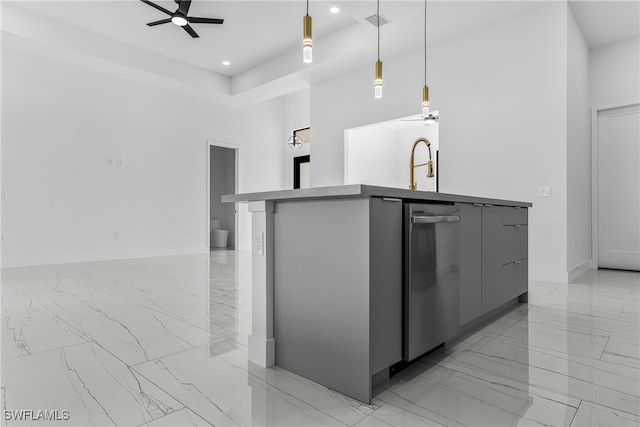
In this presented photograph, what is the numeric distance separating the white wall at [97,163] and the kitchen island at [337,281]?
4.78 meters

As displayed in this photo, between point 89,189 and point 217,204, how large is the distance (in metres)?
3.69

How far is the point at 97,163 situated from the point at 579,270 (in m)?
6.66

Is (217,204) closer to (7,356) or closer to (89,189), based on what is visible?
(89,189)

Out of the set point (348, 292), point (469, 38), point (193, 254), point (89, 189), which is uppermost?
point (469, 38)

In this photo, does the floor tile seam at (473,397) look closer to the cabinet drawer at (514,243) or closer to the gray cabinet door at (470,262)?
the gray cabinet door at (470,262)

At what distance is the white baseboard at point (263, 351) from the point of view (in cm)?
162

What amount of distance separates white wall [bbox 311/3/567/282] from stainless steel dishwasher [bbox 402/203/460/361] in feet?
8.65

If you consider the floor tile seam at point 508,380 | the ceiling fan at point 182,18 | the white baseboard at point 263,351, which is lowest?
the floor tile seam at point 508,380

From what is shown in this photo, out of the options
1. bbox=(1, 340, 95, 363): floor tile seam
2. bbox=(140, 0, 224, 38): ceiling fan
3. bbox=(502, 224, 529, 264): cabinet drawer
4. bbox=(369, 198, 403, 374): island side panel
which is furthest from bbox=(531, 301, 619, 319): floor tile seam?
bbox=(140, 0, 224, 38): ceiling fan

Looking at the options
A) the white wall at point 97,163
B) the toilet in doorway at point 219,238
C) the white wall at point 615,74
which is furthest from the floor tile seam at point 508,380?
the toilet in doorway at point 219,238

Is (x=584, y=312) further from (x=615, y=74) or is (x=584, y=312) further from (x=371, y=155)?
(x=371, y=155)

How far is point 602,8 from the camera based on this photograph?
394 centimetres

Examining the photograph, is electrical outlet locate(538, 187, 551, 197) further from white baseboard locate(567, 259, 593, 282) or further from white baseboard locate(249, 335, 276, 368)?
white baseboard locate(249, 335, 276, 368)

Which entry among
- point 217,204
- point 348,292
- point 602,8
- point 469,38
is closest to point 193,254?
point 217,204
